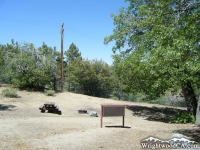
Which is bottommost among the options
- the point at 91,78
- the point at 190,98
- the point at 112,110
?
the point at 112,110

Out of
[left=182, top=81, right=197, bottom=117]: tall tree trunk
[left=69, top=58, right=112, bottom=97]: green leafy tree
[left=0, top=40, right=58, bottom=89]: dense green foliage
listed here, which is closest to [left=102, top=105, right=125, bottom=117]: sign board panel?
[left=182, top=81, right=197, bottom=117]: tall tree trunk

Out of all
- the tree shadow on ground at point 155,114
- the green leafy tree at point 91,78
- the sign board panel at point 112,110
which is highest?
the green leafy tree at point 91,78

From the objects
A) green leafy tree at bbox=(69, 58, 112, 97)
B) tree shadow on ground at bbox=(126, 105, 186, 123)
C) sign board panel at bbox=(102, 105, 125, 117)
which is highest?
green leafy tree at bbox=(69, 58, 112, 97)

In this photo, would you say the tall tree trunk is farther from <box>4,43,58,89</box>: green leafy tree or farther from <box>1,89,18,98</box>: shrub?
<box>4,43,58,89</box>: green leafy tree

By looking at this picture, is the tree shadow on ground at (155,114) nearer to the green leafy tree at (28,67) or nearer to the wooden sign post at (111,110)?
the wooden sign post at (111,110)

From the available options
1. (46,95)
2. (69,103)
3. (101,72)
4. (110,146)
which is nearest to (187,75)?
(110,146)

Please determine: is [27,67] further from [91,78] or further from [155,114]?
[155,114]

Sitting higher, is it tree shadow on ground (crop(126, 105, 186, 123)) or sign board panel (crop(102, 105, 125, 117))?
sign board panel (crop(102, 105, 125, 117))

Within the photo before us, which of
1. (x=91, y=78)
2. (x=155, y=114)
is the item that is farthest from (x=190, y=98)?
(x=91, y=78)

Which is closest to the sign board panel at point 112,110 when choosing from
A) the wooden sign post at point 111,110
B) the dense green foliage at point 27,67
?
the wooden sign post at point 111,110

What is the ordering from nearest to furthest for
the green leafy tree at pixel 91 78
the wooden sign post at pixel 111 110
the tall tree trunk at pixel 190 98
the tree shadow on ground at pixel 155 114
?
1. the wooden sign post at pixel 111 110
2. the tall tree trunk at pixel 190 98
3. the tree shadow on ground at pixel 155 114
4. the green leafy tree at pixel 91 78

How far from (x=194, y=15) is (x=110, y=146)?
4.77 meters

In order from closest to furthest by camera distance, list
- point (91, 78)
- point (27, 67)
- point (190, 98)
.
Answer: point (190, 98) → point (27, 67) → point (91, 78)

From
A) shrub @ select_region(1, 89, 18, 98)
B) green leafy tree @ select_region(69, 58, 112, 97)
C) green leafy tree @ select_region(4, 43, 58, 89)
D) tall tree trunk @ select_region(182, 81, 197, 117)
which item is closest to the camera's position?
tall tree trunk @ select_region(182, 81, 197, 117)
